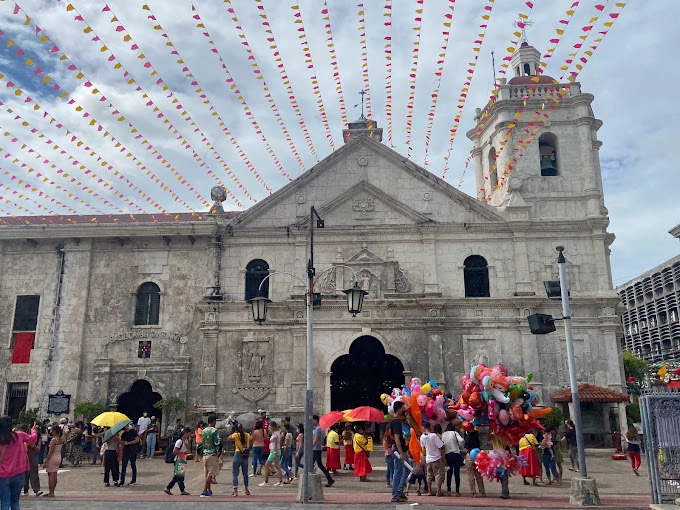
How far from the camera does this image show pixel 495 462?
13.6m

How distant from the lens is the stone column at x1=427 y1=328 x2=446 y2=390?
971 inches

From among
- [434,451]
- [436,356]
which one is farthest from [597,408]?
[434,451]

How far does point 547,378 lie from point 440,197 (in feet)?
29.2

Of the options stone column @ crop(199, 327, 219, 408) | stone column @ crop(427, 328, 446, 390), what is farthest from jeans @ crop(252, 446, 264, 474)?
stone column @ crop(427, 328, 446, 390)

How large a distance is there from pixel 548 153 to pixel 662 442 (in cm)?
1876

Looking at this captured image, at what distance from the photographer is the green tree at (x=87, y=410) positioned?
2433 cm

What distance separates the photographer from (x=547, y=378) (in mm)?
24875

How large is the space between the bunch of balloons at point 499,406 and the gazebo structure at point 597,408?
1010 centimetres

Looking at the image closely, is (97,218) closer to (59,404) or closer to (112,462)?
(59,404)

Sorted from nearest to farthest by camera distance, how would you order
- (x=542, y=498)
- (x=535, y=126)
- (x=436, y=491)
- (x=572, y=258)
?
(x=542, y=498) → (x=436, y=491) → (x=572, y=258) → (x=535, y=126)

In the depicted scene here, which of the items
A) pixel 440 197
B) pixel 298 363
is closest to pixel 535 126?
pixel 440 197

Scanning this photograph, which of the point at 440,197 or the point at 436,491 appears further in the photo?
the point at 440,197

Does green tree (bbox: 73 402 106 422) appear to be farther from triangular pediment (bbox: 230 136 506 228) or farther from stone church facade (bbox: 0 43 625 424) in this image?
triangular pediment (bbox: 230 136 506 228)

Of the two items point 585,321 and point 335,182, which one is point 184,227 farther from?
point 585,321
